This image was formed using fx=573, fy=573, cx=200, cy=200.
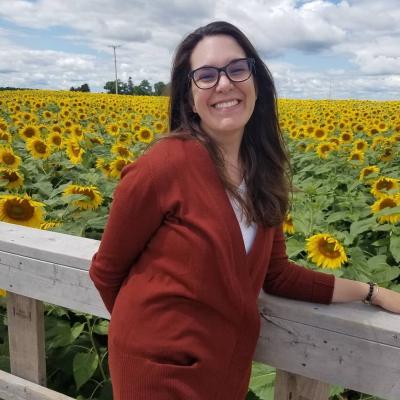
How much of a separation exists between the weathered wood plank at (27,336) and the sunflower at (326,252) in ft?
4.04

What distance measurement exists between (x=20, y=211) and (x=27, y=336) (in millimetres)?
857

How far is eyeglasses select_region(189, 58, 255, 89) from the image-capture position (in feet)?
4.88

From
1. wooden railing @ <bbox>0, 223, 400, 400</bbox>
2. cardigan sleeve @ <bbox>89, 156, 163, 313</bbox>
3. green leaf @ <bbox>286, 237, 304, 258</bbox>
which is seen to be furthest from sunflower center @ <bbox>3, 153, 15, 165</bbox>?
cardigan sleeve @ <bbox>89, 156, 163, 313</bbox>

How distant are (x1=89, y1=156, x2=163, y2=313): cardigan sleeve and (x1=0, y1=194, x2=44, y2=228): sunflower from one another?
1.34m

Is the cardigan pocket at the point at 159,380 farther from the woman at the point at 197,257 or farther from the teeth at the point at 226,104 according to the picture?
the teeth at the point at 226,104

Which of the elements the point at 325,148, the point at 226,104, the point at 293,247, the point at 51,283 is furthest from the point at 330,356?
the point at 325,148

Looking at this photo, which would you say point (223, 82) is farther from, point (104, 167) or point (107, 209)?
point (104, 167)

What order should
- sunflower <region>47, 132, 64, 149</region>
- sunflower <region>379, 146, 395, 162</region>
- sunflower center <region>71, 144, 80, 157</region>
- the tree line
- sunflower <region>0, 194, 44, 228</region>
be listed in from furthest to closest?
the tree line, sunflower <region>379, 146, 395, 162</region>, sunflower <region>47, 132, 64, 149</region>, sunflower center <region>71, 144, 80, 157</region>, sunflower <region>0, 194, 44, 228</region>

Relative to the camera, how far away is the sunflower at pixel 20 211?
8.90 feet

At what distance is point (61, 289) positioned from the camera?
1.80 m

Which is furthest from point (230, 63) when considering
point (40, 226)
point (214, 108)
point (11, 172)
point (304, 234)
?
point (11, 172)

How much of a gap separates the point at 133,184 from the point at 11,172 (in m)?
2.46

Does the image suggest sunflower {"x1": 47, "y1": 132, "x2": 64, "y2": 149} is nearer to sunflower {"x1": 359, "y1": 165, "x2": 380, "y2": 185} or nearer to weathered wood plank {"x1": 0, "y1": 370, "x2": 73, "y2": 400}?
sunflower {"x1": 359, "y1": 165, "x2": 380, "y2": 185}

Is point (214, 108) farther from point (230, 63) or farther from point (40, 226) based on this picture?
point (40, 226)
